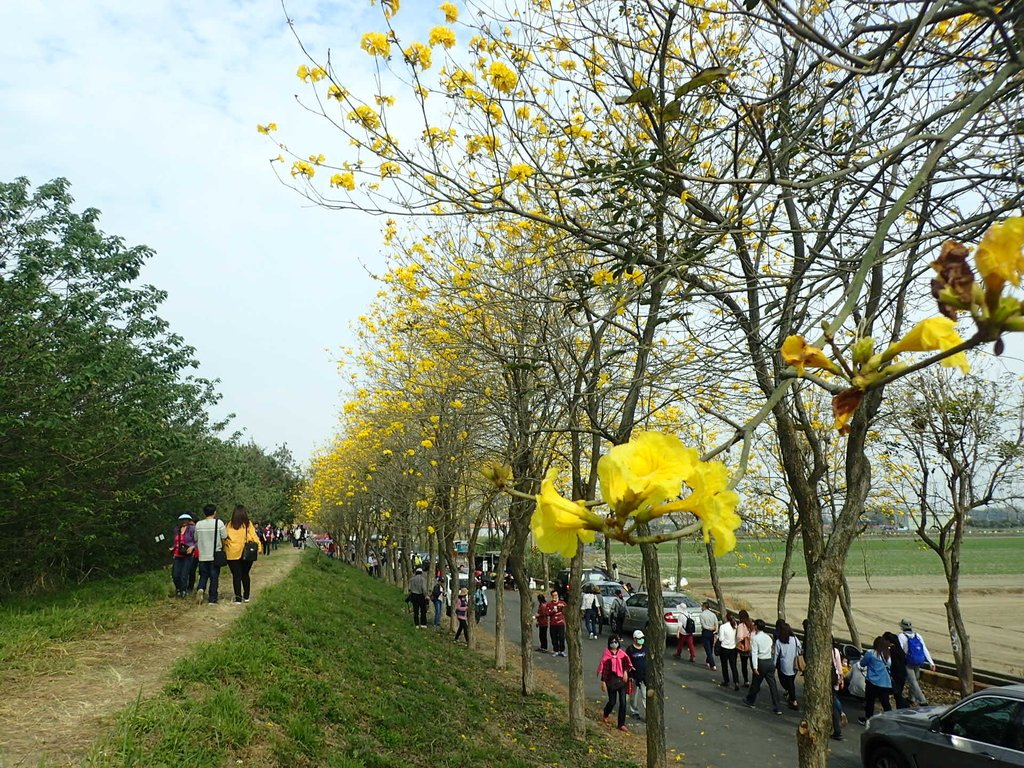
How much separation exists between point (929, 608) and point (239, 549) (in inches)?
1084

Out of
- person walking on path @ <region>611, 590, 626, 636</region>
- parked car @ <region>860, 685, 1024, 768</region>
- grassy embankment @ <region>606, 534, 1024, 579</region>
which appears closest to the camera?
parked car @ <region>860, 685, 1024, 768</region>

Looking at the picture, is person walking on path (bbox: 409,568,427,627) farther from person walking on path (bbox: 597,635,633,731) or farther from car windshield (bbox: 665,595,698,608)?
person walking on path (bbox: 597,635,633,731)

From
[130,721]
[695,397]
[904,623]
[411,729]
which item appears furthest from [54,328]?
[904,623]

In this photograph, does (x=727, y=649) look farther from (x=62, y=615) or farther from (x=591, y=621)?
(x=62, y=615)

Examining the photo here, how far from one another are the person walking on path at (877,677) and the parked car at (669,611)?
23.0ft

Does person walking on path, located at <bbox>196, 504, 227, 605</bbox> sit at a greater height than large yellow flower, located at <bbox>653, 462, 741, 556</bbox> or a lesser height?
lesser

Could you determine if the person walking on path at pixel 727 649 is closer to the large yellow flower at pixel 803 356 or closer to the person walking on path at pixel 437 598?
the person walking on path at pixel 437 598

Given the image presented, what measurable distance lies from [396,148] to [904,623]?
11112 millimetres

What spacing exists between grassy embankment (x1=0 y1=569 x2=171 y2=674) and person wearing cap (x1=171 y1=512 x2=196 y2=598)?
0.85 feet

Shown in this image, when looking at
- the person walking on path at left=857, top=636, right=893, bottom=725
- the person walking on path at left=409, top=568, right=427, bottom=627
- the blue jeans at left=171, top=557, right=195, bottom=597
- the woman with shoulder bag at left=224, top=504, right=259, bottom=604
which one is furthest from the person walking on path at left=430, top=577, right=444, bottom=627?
the person walking on path at left=857, top=636, right=893, bottom=725

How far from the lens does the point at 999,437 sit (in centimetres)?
1075

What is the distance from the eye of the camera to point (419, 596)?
17.0 metres

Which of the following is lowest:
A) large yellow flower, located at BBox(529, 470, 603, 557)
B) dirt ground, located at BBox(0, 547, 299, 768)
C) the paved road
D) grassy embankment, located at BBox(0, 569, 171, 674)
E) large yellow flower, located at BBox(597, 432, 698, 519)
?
the paved road

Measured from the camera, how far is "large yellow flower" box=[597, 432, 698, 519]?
2.86 feet
